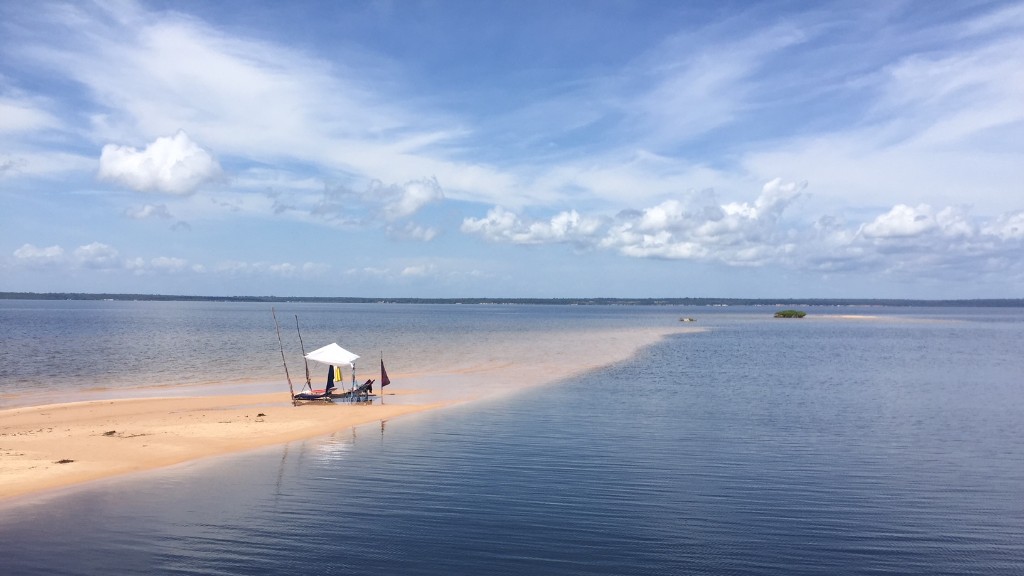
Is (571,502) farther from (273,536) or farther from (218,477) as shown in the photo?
(218,477)

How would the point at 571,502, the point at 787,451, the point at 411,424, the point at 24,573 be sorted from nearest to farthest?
the point at 24,573
the point at 571,502
the point at 787,451
the point at 411,424

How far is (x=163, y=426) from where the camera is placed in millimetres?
25734

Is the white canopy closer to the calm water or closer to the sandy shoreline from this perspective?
the sandy shoreline

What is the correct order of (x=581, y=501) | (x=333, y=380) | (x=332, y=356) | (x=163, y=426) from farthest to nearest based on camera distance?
1. (x=333, y=380)
2. (x=332, y=356)
3. (x=163, y=426)
4. (x=581, y=501)

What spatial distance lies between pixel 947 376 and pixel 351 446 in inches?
1453

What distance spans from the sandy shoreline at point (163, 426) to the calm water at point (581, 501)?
59.8 inches

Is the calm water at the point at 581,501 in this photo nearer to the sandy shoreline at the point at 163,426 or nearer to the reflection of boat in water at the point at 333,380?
the sandy shoreline at the point at 163,426

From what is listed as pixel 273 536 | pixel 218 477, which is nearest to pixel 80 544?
pixel 273 536

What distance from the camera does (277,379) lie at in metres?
44.2

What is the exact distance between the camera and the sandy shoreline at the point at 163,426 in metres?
19.4

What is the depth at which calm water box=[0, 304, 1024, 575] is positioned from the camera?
1304 cm

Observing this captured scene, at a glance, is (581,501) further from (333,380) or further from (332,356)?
(333,380)

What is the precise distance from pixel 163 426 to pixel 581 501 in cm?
1655

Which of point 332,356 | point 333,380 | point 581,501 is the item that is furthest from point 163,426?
point 581,501
